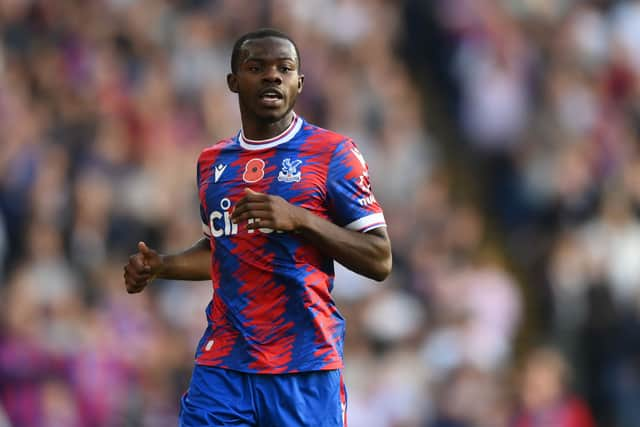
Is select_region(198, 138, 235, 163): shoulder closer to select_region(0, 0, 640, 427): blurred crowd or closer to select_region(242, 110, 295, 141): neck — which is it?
select_region(242, 110, 295, 141): neck

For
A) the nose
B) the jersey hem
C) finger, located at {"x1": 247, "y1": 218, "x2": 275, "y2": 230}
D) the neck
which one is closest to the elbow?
the jersey hem

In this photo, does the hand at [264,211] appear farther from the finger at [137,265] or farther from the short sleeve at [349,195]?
the finger at [137,265]

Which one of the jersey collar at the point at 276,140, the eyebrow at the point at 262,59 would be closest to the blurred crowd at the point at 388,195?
the jersey collar at the point at 276,140

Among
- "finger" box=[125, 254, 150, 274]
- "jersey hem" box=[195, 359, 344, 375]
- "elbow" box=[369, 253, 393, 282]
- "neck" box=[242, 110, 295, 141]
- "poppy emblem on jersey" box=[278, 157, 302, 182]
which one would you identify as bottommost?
"jersey hem" box=[195, 359, 344, 375]

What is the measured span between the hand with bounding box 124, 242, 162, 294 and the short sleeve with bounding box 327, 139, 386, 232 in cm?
79

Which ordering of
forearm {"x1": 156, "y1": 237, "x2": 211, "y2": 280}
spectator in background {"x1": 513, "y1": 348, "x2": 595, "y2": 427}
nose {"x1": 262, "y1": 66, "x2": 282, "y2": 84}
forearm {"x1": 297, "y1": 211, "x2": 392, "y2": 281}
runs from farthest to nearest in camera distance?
spectator in background {"x1": 513, "y1": 348, "x2": 595, "y2": 427} < forearm {"x1": 156, "y1": 237, "x2": 211, "y2": 280} < nose {"x1": 262, "y1": 66, "x2": 282, "y2": 84} < forearm {"x1": 297, "y1": 211, "x2": 392, "y2": 281}

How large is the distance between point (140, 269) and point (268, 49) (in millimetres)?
1032

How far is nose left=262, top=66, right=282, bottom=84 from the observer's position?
509cm

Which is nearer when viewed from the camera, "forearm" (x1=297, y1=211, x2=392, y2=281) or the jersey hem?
Answer: "forearm" (x1=297, y1=211, x2=392, y2=281)

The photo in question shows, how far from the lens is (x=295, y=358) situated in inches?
202

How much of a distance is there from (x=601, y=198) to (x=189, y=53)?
13.3 ft

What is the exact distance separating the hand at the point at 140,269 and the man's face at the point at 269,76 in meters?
0.75

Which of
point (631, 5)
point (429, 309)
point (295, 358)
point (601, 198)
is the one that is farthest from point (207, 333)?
point (631, 5)

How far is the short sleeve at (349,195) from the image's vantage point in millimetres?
5137
